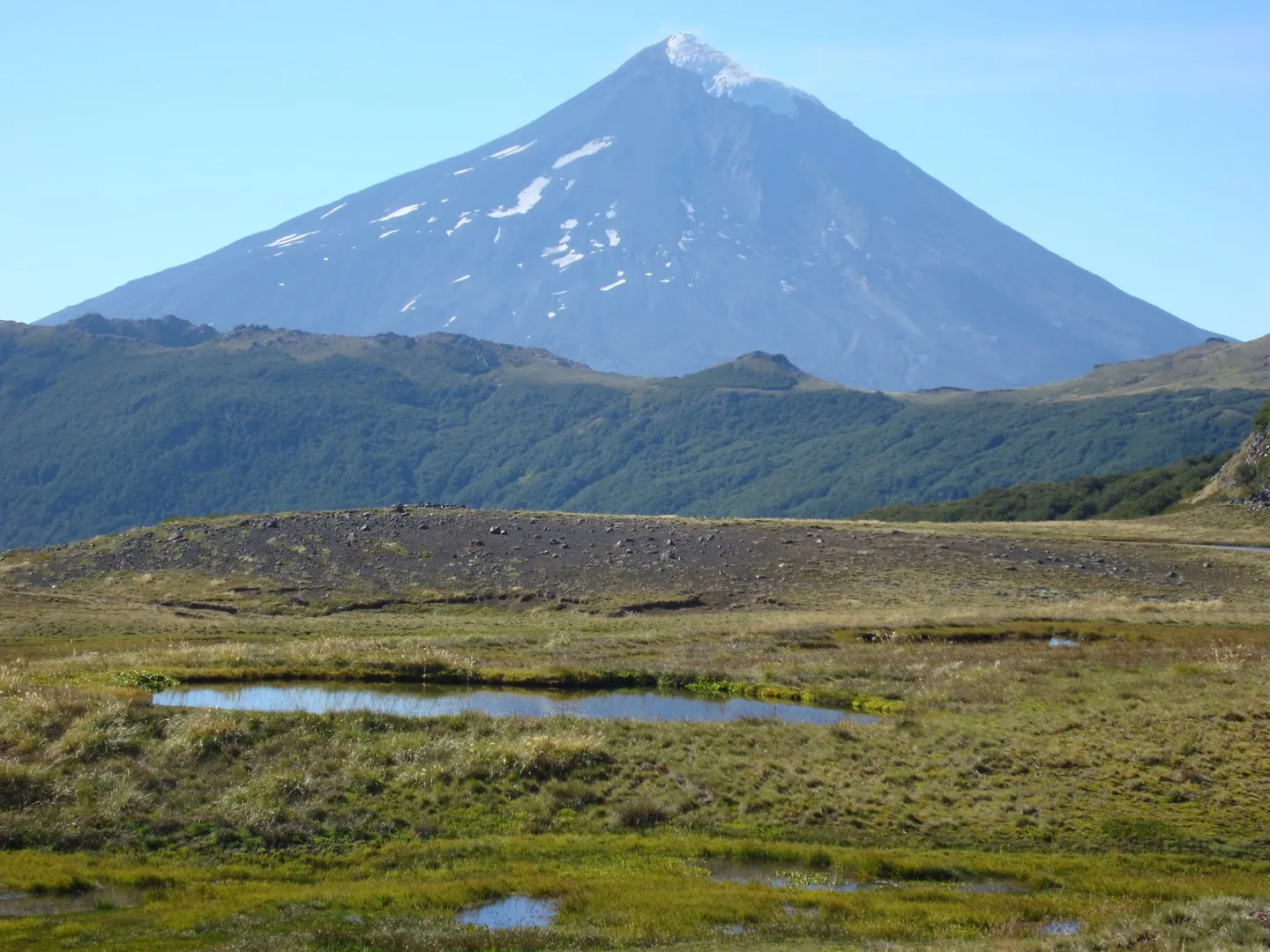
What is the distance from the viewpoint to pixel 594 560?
7025 centimetres

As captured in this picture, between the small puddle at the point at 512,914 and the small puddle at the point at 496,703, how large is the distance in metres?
11.6

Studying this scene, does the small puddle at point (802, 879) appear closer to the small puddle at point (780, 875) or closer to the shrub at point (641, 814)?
the small puddle at point (780, 875)

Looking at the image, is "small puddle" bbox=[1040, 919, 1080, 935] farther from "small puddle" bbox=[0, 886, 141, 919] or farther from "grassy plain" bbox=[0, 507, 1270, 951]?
"small puddle" bbox=[0, 886, 141, 919]

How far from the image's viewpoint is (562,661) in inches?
1766

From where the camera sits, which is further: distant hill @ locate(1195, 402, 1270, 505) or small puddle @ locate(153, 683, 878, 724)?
distant hill @ locate(1195, 402, 1270, 505)

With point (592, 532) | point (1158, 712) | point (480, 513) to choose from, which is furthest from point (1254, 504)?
point (1158, 712)


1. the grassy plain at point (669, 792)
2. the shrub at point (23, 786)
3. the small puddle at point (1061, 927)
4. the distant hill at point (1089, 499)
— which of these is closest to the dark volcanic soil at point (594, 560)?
the grassy plain at point (669, 792)

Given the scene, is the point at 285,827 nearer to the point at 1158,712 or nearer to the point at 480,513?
the point at 1158,712

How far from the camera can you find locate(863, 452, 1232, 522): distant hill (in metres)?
112

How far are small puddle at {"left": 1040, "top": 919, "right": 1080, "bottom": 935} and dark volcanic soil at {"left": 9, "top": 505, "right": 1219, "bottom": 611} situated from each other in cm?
4135

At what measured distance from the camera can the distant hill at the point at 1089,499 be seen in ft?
367

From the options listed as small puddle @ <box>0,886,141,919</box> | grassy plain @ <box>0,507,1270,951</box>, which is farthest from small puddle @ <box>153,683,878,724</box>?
small puddle @ <box>0,886,141,919</box>

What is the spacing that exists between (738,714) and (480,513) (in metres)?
45.4

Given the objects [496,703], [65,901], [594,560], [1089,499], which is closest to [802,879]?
[65,901]
